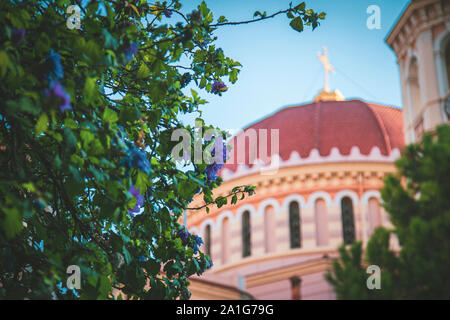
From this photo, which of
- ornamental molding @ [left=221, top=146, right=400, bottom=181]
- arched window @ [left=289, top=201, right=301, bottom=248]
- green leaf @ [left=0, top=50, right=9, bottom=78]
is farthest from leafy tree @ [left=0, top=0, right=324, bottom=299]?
arched window @ [left=289, top=201, right=301, bottom=248]

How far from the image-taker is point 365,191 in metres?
29.3

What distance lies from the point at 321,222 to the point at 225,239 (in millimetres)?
5290

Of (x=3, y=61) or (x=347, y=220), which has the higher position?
(x=347, y=220)

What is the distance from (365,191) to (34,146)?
26742 mm

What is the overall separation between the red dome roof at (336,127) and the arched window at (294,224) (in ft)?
8.31

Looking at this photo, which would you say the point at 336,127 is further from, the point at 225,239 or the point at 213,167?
the point at 213,167

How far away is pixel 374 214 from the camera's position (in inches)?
1146

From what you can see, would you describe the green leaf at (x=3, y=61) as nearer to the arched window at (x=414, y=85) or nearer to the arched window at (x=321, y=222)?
the arched window at (x=414, y=85)

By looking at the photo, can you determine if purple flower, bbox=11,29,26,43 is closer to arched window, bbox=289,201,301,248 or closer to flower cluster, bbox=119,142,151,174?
flower cluster, bbox=119,142,151,174

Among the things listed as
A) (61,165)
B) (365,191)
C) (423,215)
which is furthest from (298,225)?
(61,165)

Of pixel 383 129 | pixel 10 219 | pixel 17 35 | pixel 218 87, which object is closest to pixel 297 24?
pixel 218 87

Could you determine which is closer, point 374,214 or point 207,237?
point 374,214

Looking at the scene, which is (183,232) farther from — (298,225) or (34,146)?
(298,225)

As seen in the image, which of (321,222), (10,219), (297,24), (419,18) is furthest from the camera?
(321,222)
